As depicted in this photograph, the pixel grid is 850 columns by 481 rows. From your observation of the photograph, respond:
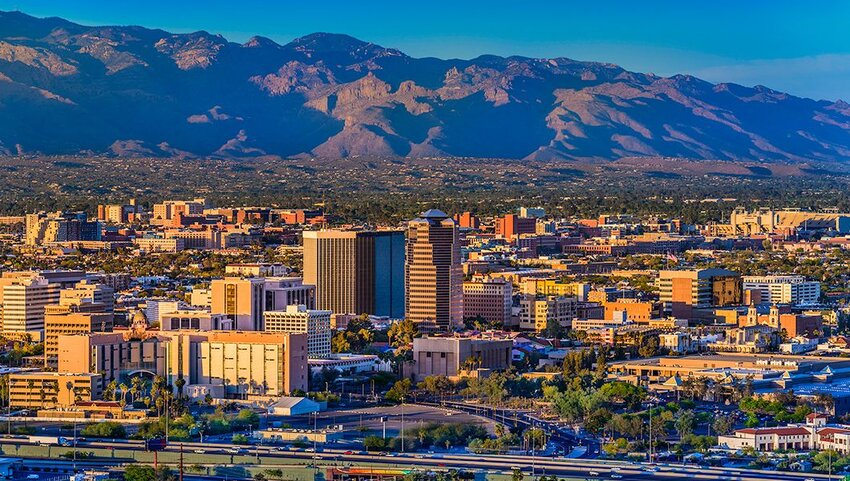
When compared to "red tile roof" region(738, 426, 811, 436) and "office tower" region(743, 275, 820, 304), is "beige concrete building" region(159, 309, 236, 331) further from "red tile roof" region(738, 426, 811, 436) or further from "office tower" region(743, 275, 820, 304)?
"office tower" region(743, 275, 820, 304)

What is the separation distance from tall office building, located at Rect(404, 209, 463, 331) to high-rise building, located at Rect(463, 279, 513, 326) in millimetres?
3895

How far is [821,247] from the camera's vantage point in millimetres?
151250

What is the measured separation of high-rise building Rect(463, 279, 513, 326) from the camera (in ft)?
334

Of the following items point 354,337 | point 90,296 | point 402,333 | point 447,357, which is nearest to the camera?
point 447,357

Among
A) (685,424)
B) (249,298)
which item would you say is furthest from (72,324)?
(685,424)

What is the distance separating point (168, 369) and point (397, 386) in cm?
732

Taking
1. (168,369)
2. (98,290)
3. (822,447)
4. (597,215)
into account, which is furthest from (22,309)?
(597,215)

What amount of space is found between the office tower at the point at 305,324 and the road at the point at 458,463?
22024 millimetres

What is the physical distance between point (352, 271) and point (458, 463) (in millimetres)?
42662

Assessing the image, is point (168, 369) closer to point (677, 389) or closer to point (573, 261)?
point (677, 389)

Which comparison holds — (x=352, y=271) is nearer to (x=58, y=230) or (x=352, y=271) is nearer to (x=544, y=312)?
(x=544, y=312)

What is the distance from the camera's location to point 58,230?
154875 millimetres

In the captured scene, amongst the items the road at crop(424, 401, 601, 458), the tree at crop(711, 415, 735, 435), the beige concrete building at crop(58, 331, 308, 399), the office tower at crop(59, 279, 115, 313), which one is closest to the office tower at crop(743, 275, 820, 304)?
the office tower at crop(59, 279, 115, 313)

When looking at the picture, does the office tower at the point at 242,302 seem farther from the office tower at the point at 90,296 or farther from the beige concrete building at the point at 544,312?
the beige concrete building at the point at 544,312
